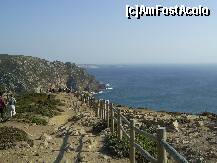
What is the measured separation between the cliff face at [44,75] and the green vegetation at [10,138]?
284ft

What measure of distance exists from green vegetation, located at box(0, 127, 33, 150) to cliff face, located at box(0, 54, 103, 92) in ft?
284

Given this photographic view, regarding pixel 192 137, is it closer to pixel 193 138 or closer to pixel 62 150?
pixel 193 138

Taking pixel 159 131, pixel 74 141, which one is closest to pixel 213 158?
pixel 74 141

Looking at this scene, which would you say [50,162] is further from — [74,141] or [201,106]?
[201,106]

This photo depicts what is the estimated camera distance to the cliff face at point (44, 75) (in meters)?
123

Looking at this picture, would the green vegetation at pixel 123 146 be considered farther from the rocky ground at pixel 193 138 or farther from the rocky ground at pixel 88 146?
A: the rocky ground at pixel 193 138

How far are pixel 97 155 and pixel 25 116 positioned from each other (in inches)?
510

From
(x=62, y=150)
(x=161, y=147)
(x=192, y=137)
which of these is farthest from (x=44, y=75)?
(x=161, y=147)

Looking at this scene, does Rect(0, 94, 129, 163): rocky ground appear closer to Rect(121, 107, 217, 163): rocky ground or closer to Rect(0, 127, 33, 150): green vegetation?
Rect(0, 127, 33, 150): green vegetation

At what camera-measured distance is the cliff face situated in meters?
123

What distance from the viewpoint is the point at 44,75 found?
143 metres

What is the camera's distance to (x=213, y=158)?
16078 mm

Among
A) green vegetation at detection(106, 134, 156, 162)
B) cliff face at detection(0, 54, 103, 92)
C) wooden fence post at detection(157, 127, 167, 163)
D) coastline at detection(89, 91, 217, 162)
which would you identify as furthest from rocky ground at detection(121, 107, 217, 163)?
cliff face at detection(0, 54, 103, 92)

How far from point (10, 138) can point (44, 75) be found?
126 metres
